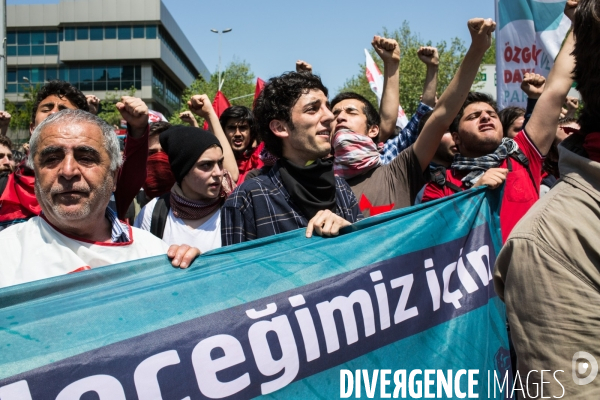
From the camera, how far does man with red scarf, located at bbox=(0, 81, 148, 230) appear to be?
280cm

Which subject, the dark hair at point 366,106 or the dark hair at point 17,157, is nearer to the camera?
the dark hair at point 366,106

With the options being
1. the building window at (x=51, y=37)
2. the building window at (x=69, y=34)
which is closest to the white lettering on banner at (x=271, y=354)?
the building window at (x=69, y=34)

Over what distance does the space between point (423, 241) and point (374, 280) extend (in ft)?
1.14

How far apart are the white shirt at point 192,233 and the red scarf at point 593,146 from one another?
2430mm

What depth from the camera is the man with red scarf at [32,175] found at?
280cm

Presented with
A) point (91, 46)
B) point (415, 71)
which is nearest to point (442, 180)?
point (415, 71)

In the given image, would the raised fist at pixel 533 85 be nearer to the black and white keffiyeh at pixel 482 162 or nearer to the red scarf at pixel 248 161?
the black and white keffiyeh at pixel 482 162

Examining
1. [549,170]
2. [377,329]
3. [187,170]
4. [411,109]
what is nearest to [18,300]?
[377,329]

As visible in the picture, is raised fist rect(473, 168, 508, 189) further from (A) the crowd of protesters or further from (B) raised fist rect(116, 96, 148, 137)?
(B) raised fist rect(116, 96, 148, 137)

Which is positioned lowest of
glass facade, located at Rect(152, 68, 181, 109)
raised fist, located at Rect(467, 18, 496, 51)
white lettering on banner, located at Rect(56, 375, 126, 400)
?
white lettering on banner, located at Rect(56, 375, 126, 400)

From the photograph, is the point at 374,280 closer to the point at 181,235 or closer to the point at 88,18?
the point at 181,235

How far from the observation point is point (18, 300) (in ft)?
5.98

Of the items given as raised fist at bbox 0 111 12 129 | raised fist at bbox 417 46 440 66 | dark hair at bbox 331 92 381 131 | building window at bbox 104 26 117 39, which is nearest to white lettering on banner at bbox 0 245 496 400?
dark hair at bbox 331 92 381 131

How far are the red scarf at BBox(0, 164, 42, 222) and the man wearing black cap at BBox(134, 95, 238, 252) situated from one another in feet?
2.21
